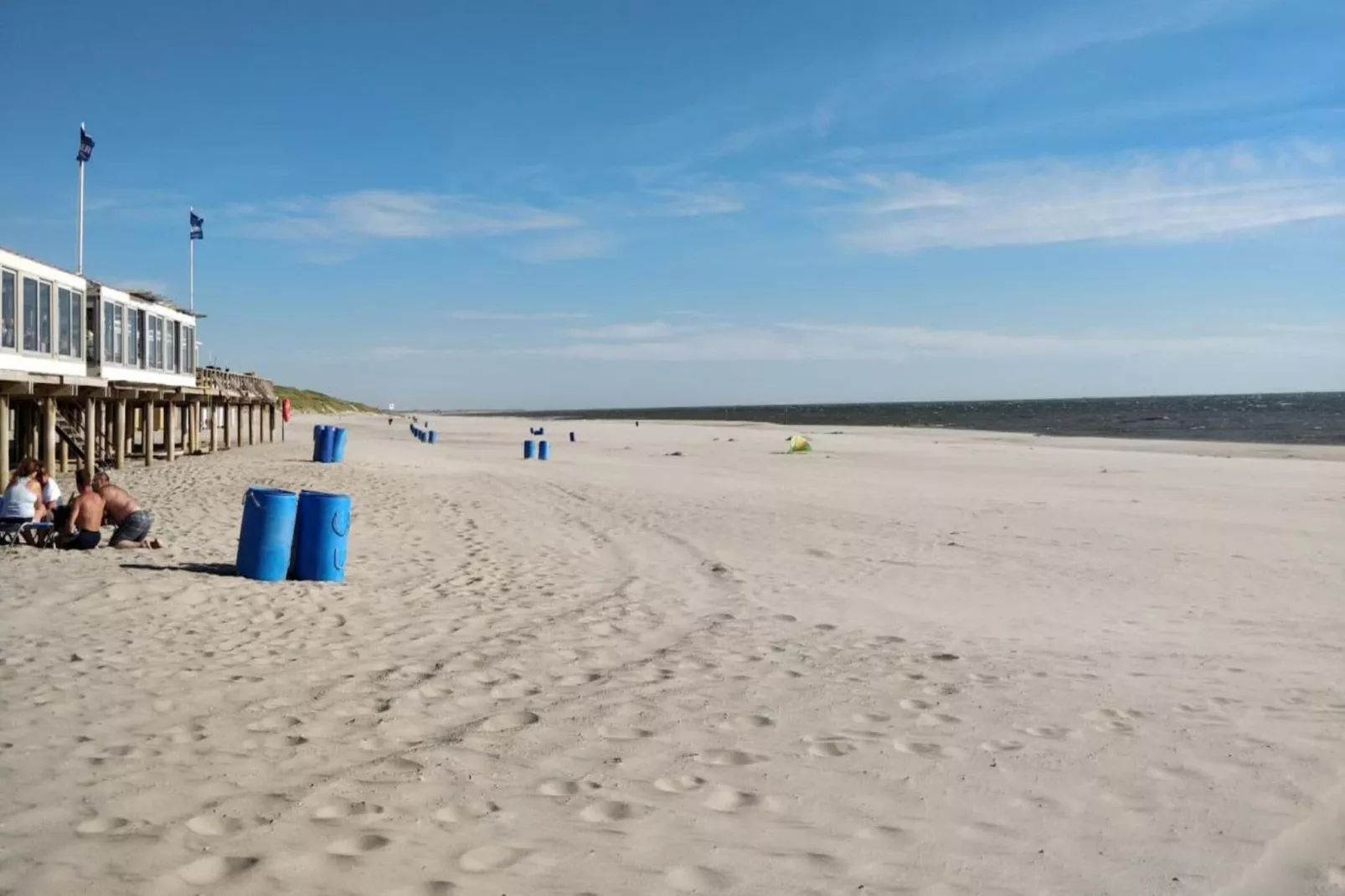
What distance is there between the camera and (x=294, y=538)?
9.95 meters

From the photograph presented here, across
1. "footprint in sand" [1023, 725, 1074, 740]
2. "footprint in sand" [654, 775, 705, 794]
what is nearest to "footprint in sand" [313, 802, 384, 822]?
"footprint in sand" [654, 775, 705, 794]

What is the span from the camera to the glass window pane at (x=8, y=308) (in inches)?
713

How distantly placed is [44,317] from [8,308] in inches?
82.7

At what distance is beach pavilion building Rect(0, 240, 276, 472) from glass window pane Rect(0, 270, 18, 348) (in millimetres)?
16

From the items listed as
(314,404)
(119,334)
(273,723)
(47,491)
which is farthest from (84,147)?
(314,404)

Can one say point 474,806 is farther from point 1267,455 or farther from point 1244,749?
point 1267,455

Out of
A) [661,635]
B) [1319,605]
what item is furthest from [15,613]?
[1319,605]

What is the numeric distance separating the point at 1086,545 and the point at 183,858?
11988 mm

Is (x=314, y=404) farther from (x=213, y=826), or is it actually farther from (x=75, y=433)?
(x=213, y=826)

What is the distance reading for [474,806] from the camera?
4500 millimetres

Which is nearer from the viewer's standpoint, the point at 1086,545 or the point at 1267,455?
the point at 1086,545

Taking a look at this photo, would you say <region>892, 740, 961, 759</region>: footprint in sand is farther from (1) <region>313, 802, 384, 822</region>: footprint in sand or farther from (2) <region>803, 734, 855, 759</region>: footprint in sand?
(1) <region>313, 802, 384, 822</region>: footprint in sand

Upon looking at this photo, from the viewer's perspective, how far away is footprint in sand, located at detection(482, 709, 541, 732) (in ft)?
18.4

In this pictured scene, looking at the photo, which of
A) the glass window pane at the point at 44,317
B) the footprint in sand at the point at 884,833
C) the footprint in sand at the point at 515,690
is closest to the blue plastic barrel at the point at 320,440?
the glass window pane at the point at 44,317
